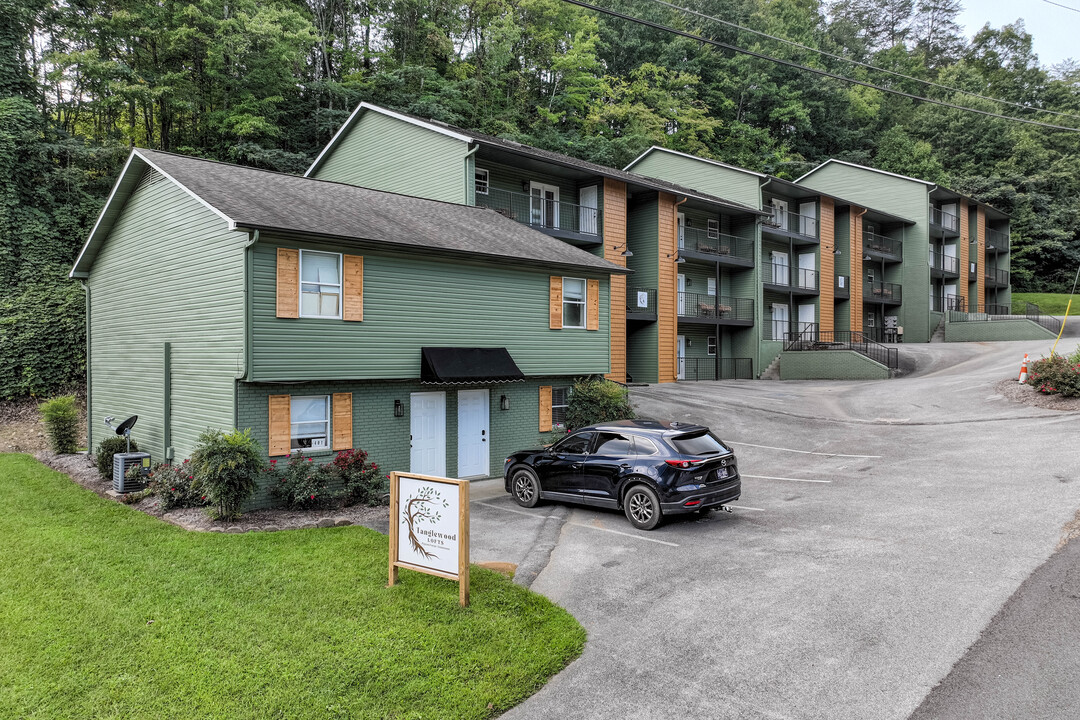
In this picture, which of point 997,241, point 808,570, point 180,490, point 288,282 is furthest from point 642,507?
point 997,241

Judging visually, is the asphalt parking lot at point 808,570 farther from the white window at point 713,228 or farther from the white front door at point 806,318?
the white front door at point 806,318

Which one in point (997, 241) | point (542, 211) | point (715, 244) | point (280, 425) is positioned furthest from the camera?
point (997, 241)

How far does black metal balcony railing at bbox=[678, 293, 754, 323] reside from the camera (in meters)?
32.0

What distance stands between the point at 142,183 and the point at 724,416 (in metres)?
18.1

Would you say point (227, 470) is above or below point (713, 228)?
below

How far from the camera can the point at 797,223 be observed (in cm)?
3769

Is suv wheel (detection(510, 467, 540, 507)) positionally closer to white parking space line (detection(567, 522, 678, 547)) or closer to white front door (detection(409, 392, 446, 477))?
white parking space line (detection(567, 522, 678, 547))

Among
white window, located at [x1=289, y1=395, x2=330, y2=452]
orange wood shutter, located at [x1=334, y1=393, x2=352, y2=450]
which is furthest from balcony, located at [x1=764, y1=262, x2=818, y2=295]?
white window, located at [x1=289, y1=395, x2=330, y2=452]

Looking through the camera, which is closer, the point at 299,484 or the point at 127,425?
the point at 299,484

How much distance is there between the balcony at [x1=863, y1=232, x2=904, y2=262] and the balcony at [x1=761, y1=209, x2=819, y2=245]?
5.79 meters

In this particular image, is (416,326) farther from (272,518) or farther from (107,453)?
(107,453)

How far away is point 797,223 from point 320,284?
1245 inches

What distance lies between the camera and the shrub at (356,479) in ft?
43.0

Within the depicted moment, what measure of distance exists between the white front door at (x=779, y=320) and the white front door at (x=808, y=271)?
1665mm
